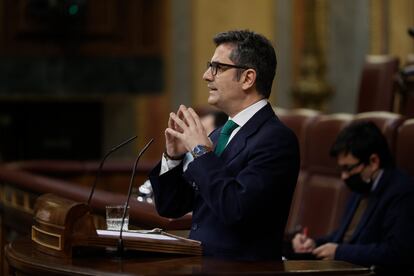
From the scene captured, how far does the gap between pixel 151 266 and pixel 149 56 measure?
540cm

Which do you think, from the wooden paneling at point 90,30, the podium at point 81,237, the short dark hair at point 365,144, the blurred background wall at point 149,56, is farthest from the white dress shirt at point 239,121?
the wooden paneling at point 90,30

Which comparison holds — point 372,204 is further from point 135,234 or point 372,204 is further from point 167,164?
point 135,234

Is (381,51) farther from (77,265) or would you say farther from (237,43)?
(77,265)

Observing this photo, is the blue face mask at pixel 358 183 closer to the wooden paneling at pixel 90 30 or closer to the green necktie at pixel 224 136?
the green necktie at pixel 224 136

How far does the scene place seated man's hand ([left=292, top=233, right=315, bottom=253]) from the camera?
3781 mm

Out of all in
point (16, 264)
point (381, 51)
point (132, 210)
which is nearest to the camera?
point (16, 264)

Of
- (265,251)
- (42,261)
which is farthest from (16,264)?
(265,251)

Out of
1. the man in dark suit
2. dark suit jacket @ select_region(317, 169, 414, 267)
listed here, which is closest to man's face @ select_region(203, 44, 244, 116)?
the man in dark suit

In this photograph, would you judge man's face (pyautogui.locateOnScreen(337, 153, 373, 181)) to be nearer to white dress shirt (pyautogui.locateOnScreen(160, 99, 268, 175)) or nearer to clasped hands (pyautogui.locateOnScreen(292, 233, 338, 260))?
→ clasped hands (pyautogui.locateOnScreen(292, 233, 338, 260))

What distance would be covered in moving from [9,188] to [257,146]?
255cm

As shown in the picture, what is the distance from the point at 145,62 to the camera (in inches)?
297

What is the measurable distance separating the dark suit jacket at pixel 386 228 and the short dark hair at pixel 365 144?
0.07 meters

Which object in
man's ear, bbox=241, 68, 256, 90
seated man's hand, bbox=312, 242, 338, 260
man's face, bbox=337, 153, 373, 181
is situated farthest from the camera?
man's face, bbox=337, 153, 373, 181

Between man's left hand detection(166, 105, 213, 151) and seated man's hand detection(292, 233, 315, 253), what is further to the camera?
seated man's hand detection(292, 233, 315, 253)
